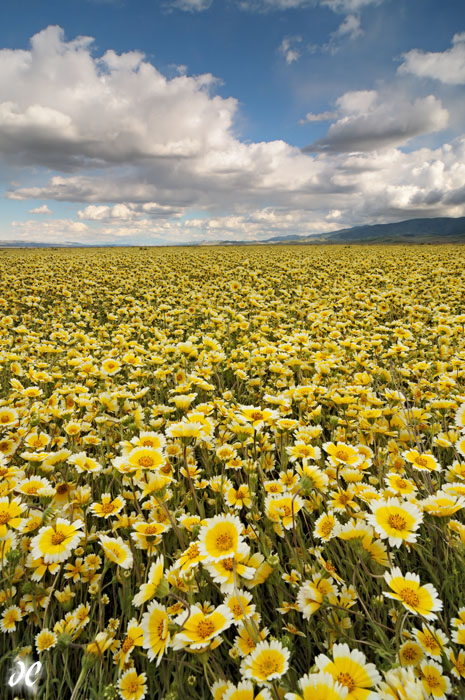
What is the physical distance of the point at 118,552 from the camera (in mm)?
1897

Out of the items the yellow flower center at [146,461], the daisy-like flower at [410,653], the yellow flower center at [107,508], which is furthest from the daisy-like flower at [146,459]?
the daisy-like flower at [410,653]

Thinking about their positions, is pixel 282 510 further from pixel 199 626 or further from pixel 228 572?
pixel 199 626

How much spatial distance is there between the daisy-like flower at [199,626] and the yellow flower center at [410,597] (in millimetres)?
724

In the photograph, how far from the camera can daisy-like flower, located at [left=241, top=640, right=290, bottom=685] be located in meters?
1.18

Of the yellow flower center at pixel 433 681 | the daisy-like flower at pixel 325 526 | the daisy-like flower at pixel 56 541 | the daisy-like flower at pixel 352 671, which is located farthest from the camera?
the daisy-like flower at pixel 325 526

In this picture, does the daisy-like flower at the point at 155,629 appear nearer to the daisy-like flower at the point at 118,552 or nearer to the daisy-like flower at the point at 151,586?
the daisy-like flower at the point at 151,586

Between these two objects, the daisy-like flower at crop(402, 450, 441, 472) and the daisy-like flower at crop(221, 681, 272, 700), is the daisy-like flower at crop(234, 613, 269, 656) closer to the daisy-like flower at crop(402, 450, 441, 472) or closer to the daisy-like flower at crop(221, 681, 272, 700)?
the daisy-like flower at crop(221, 681, 272, 700)

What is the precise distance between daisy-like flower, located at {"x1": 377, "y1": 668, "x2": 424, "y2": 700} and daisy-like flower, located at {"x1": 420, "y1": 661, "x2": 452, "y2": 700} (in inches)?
8.4

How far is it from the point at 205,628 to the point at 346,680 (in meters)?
0.52

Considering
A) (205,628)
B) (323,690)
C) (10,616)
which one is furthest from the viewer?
(10,616)

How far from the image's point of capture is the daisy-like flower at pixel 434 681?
3.95 ft

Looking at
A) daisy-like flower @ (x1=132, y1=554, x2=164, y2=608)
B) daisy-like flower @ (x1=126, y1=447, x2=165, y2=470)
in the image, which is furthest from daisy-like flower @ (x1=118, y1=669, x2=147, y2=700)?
daisy-like flower @ (x1=126, y1=447, x2=165, y2=470)

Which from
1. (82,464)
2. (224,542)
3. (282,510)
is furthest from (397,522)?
(82,464)

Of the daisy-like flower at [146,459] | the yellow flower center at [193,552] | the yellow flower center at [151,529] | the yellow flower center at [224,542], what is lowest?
the yellow flower center at [151,529]
